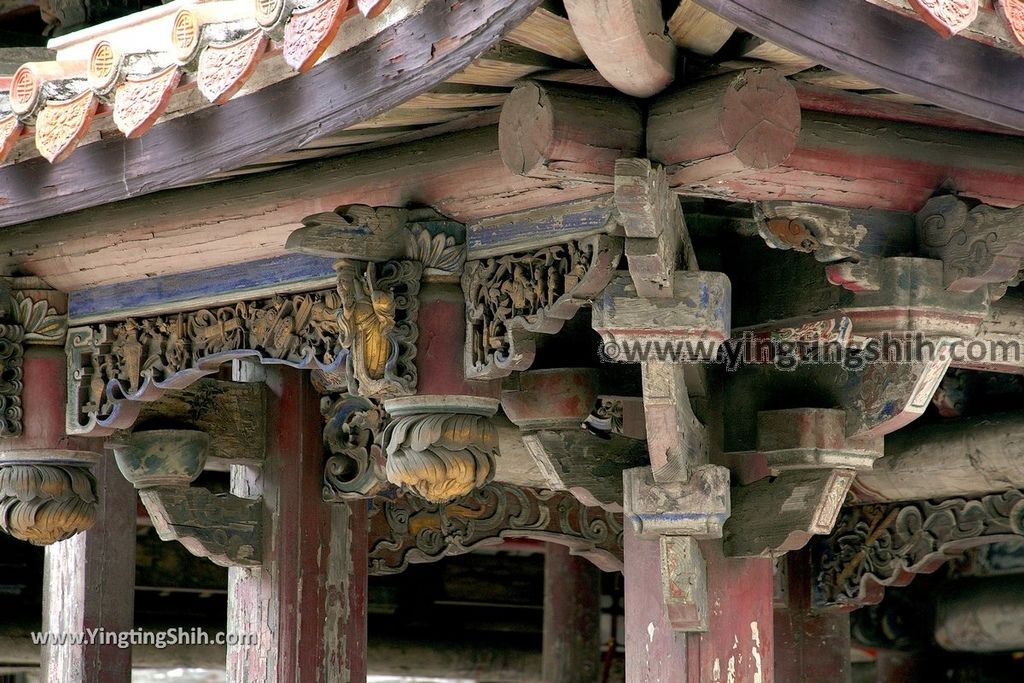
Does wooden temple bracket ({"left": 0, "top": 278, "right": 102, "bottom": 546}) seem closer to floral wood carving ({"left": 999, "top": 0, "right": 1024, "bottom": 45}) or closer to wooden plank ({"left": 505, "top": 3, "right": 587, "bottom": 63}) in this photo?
wooden plank ({"left": 505, "top": 3, "right": 587, "bottom": 63})

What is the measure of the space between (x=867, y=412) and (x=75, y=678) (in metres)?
2.82

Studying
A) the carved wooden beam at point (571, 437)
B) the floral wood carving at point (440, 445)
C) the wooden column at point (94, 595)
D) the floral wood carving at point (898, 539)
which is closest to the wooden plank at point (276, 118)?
the floral wood carving at point (440, 445)

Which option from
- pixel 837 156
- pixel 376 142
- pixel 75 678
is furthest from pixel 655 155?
pixel 75 678

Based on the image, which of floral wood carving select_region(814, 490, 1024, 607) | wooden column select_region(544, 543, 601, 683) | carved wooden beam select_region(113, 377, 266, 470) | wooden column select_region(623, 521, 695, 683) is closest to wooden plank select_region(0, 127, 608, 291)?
carved wooden beam select_region(113, 377, 266, 470)

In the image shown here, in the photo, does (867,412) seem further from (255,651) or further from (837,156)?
(255,651)

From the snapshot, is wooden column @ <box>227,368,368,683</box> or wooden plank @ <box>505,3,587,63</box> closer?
wooden plank @ <box>505,3,587,63</box>

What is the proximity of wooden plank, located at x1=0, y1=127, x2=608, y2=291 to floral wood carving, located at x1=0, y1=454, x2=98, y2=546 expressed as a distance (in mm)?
526

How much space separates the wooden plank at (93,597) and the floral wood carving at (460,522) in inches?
33.0

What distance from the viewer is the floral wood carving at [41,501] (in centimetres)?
503

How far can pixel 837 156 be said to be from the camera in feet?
12.4

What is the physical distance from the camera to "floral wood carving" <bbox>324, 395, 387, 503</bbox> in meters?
5.46

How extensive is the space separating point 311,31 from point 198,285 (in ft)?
4.97

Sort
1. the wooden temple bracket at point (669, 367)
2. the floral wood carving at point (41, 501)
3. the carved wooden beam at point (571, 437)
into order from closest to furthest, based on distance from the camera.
Result: the wooden temple bracket at point (669, 367), the carved wooden beam at point (571, 437), the floral wood carving at point (41, 501)

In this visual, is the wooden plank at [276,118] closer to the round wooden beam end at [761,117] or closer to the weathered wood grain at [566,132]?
the weathered wood grain at [566,132]
